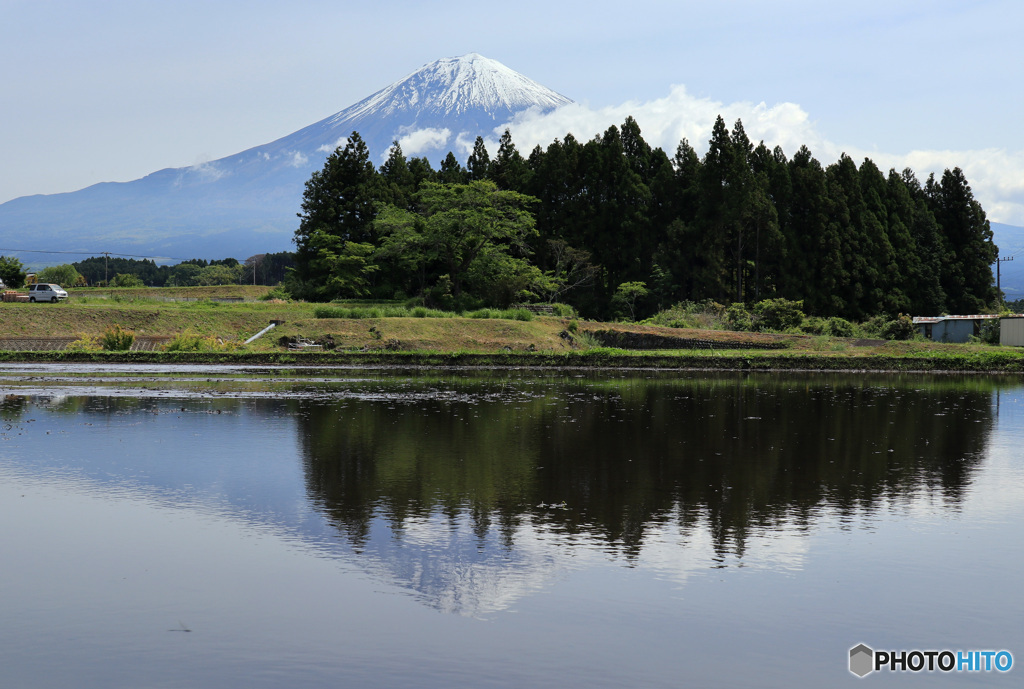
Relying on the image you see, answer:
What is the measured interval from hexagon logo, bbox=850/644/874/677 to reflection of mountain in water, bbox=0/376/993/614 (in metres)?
1.79

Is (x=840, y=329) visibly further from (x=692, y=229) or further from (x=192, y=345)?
(x=192, y=345)

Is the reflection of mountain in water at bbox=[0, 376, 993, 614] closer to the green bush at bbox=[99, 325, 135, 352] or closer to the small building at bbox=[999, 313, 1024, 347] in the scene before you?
the green bush at bbox=[99, 325, 135, 352]

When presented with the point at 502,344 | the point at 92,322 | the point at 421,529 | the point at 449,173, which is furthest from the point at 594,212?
the point at 421,529

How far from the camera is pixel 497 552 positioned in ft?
24.9

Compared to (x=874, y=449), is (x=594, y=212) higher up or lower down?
higher up

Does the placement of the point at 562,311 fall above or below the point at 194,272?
below

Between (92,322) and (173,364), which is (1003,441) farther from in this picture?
(92,322)

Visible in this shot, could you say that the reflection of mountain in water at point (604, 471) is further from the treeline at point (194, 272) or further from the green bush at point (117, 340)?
the treeline at point (194, 272)

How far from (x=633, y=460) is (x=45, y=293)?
4854 centimetres

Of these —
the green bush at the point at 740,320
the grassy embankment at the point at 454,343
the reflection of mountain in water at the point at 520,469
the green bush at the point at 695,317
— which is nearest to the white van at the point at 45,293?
the grassy embankment at the point at 454,343

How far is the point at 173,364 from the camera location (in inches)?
1293

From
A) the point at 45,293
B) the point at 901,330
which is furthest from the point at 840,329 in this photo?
the point at 45,293

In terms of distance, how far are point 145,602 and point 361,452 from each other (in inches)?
253

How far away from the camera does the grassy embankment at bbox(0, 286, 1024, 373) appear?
33.6 meters
